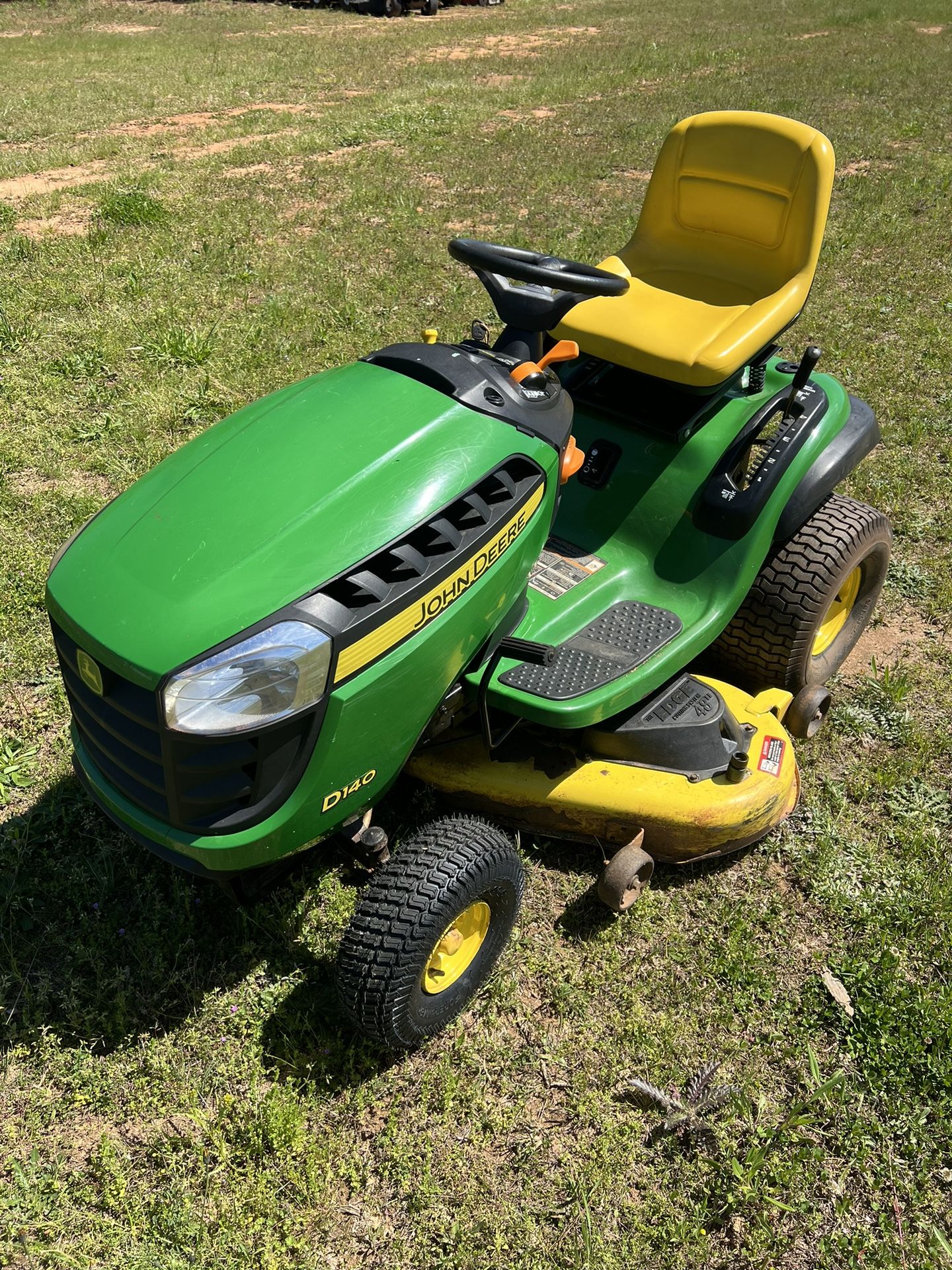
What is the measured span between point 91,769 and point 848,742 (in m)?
2.26

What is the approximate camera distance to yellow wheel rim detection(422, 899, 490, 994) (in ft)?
7.17

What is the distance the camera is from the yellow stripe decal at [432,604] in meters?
1.77

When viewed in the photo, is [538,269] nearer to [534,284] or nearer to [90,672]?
[534,284]

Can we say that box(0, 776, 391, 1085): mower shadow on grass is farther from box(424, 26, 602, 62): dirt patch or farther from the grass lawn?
box(424, 26, 602, 62): dirt patch

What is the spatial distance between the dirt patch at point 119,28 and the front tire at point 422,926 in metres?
17.3

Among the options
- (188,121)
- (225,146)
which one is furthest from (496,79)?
(225,146)

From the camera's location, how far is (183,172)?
25.6 feet

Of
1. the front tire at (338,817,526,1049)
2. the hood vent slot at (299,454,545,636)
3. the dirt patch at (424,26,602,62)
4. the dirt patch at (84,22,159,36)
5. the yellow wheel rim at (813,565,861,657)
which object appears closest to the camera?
the hood vent slot at (299,454,545,636)

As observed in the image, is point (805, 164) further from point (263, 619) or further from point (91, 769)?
point (91, 769)

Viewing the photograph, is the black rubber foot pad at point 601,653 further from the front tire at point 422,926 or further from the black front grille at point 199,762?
the black front grille at point 199,762

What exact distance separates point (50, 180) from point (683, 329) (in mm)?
6755

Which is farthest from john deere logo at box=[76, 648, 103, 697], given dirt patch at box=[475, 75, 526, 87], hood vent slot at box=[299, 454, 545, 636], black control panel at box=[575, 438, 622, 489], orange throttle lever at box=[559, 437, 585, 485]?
dirt patch at box=[475, 75, 526, 87]

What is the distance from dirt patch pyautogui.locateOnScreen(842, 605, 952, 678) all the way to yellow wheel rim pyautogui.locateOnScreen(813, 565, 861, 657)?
136mm

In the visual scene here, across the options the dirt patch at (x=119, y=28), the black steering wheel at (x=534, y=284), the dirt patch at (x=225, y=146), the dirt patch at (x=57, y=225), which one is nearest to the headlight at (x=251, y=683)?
the black steering wheel at (x=534, y=284)
